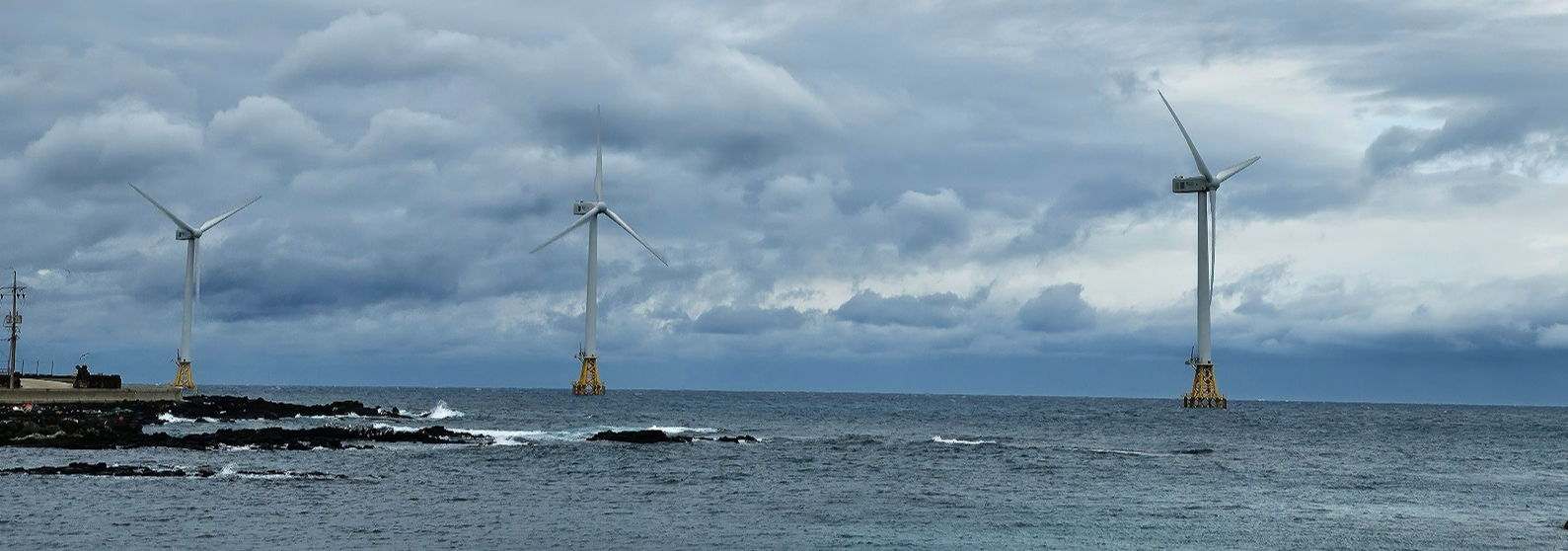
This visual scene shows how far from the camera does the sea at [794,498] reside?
1709 inches

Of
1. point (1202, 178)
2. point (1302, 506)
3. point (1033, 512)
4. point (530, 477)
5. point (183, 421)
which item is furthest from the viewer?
point (1202, 178)

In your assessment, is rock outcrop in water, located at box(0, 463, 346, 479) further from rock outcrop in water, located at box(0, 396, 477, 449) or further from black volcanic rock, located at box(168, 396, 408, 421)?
black volcanic rock, located at box(168, 396, 408, 421)

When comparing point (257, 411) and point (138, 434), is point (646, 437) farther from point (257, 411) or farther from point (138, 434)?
point (257, 411)

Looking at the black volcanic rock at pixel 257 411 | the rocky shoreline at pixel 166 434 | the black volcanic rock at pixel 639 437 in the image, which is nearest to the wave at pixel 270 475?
the rocky shoreline at pixel 166 434

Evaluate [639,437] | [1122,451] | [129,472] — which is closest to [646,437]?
[639,437]

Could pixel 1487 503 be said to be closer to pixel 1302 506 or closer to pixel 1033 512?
pixel 1302 506

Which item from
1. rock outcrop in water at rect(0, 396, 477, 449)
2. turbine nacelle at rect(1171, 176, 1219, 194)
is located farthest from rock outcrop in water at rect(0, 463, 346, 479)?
turbine nacelle at rect(1171, 176, 1219, 194)

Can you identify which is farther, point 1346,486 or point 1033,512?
point 1346,486

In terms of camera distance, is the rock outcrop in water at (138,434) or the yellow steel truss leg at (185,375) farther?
the yellow steel truss leg at (185,375)

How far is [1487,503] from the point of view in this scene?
2313 inches

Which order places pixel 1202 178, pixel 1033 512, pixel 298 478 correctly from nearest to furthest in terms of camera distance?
pixel 1033 512 < pixel 298 478 < pixel 1202 178

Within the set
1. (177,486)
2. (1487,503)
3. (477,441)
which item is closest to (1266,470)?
(1487,503)

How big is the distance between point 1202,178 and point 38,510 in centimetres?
14073

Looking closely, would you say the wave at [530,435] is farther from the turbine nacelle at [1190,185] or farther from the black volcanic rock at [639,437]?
the turbine nacelle at [1190,185]
